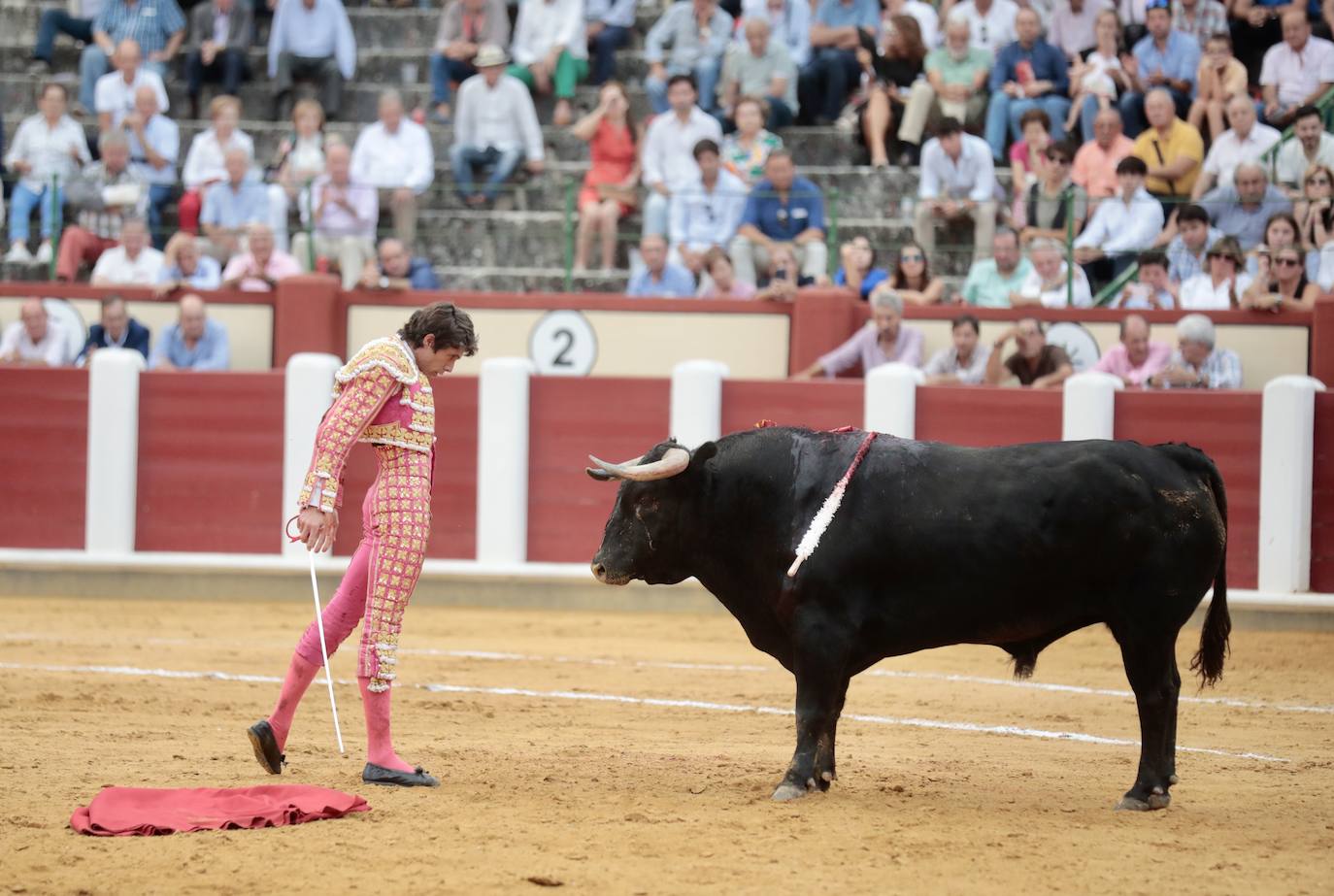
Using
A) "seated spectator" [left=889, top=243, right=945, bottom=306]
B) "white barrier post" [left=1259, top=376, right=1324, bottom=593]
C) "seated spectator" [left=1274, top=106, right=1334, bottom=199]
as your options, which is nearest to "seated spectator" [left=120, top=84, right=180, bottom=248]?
"seated spectator" [left=889, top=243, right=945, bottom=306]

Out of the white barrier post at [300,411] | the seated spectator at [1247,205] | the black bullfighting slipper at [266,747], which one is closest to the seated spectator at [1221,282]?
the seated spectator at [1247,205]

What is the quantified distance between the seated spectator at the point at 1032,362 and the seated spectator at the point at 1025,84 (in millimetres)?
2307

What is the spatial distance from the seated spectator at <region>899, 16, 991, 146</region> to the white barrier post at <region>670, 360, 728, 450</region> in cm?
304

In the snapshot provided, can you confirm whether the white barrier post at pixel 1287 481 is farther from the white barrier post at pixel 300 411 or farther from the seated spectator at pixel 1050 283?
the white barrier post at pixel 300 411

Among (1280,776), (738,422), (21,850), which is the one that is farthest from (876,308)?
(21,850)

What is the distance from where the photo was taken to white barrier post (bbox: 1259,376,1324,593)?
411 inches

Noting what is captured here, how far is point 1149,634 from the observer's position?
545 cm

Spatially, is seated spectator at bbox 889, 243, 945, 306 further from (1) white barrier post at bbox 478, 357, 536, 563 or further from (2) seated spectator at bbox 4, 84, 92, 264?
(2) seated spectator at bbox 4, 84, 92, 264

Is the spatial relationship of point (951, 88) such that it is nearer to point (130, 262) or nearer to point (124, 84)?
point (130, 262)

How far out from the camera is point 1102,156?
485 inches

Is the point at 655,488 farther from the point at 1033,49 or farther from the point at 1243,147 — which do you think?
the point at 1033,49

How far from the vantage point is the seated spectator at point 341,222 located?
42.3 ft

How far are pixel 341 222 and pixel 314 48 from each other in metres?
2.43

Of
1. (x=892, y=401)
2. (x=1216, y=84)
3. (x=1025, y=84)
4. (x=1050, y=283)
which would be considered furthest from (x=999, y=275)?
(x=1216, y=84)
